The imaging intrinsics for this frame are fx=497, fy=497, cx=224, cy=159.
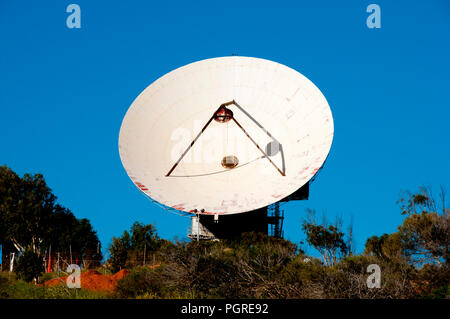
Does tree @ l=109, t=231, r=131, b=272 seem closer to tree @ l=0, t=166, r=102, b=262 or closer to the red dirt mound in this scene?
the red dirt mound

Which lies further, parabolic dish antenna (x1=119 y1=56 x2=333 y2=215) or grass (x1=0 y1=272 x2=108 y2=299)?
parabolic dish antenna (x1=119 y1=56 x2=333 y2=215)

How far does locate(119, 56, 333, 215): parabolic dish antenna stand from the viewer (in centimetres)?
3288

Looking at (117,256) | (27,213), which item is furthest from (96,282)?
(27,213)

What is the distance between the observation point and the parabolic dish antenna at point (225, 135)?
32.9 meters

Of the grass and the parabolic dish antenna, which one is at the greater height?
the parabolic dish antenna

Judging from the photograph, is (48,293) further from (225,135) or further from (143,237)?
(143,237)

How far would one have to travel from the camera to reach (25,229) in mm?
58062

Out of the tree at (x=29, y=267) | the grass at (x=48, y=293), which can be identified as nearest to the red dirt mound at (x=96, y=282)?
the grass at (x=48, y=293)

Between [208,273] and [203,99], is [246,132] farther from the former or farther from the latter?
[208,273]

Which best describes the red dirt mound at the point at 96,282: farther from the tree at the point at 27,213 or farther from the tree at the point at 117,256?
the tree at the point at 27,213

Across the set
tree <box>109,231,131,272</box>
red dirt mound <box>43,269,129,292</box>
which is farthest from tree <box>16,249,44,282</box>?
tree <box>109,231,131,272</box>

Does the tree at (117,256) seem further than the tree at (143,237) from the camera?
No
